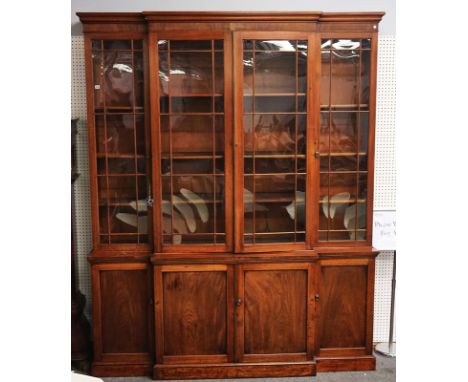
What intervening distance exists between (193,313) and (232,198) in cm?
84

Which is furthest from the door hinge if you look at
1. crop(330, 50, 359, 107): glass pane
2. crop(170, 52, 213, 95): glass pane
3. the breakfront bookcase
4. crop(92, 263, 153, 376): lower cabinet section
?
crop(330, 50, 359, 107): glass pane

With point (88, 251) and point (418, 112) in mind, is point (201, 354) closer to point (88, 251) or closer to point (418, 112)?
point (88, 251)

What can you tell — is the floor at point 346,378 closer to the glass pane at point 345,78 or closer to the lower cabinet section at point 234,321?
the lower cabinet section at point 234,321

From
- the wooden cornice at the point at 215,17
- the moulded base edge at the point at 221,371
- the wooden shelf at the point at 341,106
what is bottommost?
the moulded base edge at the point at 221,371

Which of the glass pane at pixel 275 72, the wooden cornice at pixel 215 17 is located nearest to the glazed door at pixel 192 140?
the wooden cornice at pixel 215 17

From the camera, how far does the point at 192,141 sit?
311cm

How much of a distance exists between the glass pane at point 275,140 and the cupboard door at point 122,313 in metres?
0.84

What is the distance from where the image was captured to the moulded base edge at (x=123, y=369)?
318 centimetres

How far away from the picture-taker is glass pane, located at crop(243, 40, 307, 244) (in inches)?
118

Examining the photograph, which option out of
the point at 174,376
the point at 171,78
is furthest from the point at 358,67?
the point at 174,376

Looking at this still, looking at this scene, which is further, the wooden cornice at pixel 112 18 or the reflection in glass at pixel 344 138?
the reflection in glass at pixel 344 138

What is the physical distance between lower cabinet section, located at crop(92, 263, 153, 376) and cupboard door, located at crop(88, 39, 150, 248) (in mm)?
232

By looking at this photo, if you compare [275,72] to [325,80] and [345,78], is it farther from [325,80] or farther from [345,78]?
[345,78]

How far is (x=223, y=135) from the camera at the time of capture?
3043 mm
